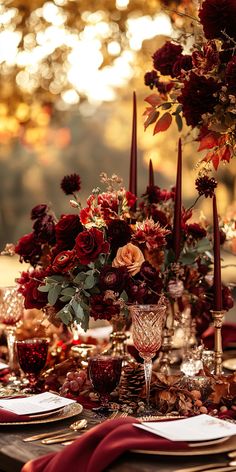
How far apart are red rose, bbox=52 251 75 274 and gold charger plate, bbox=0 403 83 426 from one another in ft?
0.92

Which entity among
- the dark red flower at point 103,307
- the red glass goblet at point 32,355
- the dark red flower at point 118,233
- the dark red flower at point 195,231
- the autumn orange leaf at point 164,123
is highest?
the autumn orange leaf at point 164,123

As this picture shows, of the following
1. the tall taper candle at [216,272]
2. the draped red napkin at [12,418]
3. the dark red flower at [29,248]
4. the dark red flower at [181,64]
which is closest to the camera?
the draped red napkin at [12,418]

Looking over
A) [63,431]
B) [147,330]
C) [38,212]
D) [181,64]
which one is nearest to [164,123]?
[181,64]

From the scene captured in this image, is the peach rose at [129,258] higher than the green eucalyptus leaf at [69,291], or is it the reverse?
the peach rose at [129,258]

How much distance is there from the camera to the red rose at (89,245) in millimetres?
1630

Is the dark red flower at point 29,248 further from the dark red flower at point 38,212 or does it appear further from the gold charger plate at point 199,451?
the gold charger plate at point 199,451

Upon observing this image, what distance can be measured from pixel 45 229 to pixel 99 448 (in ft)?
2.43

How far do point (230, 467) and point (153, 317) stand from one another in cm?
42

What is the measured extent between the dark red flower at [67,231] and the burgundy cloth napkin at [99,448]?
572mm

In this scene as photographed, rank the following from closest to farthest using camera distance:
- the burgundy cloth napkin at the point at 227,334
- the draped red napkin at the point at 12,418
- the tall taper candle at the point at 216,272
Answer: the draped red napkin at the point at 12,418 < the tall taper candle at the point at 216,272 < the burgundy cloth napkin at the point at 227,334

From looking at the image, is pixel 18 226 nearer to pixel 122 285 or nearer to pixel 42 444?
pixel 122 285

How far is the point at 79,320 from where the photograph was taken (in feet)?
5.45

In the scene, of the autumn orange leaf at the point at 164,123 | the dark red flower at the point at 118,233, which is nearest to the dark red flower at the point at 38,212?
the dark red flower at the point at 118,233

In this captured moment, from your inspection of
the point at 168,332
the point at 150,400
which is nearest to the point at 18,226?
the point at 168,332
